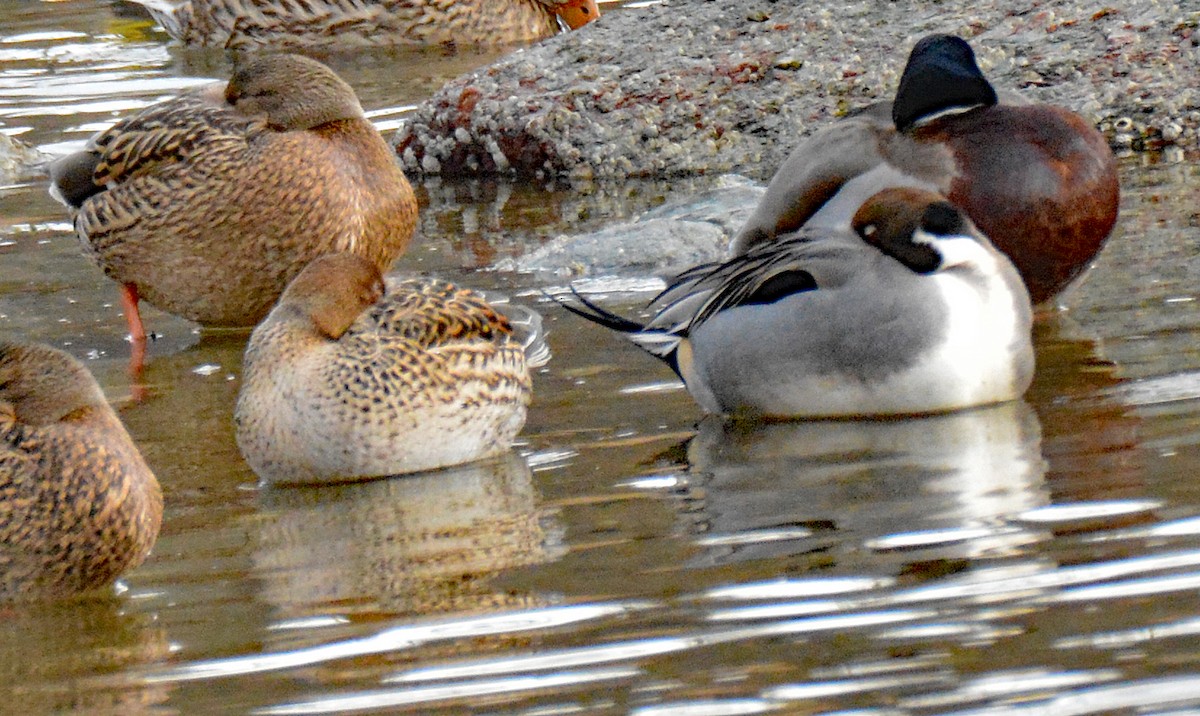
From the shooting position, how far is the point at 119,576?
412 cm

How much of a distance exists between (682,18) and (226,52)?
4.68 meters

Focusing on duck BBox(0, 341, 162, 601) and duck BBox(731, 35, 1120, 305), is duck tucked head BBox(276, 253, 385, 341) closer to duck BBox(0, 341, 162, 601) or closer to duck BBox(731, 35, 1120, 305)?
duck BBox(0, 341, 162, 601)

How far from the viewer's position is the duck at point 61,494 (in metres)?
3.98

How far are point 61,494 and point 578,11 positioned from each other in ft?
32.5

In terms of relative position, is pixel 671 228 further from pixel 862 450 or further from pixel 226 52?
pixel 226 52

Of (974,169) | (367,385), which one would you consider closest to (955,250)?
(974,169)

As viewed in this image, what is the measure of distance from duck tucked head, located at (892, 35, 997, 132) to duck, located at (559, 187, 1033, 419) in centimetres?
74

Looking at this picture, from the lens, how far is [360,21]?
43.2ft

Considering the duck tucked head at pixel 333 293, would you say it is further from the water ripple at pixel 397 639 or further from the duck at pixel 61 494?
the water ripple at pixel 397 639

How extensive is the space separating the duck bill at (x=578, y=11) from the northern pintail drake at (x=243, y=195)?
689cm

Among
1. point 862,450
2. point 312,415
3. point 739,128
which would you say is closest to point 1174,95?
point 739,128

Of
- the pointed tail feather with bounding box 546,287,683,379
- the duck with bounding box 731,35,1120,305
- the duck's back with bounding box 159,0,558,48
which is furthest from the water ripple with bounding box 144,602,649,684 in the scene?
the duck's back with bounding box 159,0,558,48

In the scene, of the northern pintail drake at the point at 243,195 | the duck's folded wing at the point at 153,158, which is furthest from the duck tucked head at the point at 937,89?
the duck's folded wing at the point at 153,158

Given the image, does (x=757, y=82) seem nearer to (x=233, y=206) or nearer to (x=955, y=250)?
(x=233, y=206)
